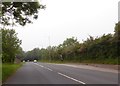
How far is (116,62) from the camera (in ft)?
166

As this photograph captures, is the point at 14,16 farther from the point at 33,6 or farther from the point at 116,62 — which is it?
the point at 116,62

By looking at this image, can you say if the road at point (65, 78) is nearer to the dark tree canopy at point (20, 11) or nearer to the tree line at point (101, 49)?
the dark tree canopy at point (20, 11)

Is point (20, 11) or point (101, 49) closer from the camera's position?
point (20, 11)

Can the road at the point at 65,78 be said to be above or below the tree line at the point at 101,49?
below

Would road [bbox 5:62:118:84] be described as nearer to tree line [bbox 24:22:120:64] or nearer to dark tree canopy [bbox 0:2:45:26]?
dark tree canopy [bbox 0:2:45:26]

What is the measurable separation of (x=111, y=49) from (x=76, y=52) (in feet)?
94.0

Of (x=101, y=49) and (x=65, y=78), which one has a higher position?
(x=101, y=49)

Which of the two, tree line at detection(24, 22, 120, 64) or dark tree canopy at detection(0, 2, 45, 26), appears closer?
dark tree canopy at detection(0, 2, 45, 26)

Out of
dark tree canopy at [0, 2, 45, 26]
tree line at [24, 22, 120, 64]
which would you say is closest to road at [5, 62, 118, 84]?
dark tree canopy at [0, 2, 45, 26]

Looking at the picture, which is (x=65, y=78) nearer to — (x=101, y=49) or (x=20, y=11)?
(x=20, y=11)

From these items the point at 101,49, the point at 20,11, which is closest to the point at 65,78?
the point at 20,11

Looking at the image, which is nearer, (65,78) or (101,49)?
(65,78)

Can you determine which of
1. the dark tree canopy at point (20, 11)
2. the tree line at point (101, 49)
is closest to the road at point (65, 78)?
the dark tree canopy at point (20, 11)

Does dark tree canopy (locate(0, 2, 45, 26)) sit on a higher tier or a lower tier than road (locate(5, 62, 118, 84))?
higher
